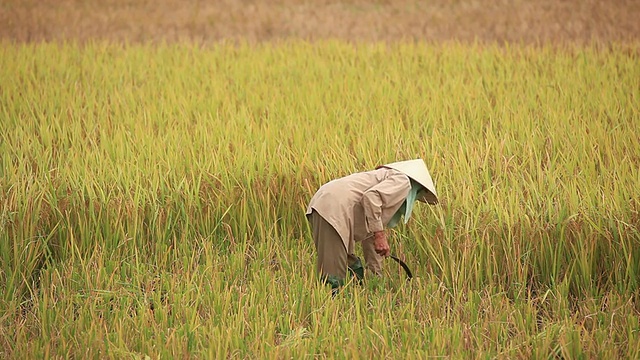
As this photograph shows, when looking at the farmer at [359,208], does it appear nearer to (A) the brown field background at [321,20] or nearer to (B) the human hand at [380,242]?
(B) the human hand at [380,242]

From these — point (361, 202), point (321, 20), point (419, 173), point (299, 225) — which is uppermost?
point (321, 20)

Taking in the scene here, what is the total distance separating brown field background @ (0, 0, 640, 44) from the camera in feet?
28.3

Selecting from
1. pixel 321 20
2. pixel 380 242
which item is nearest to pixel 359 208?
pixel 380 242

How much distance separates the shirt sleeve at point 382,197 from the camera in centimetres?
→ 291

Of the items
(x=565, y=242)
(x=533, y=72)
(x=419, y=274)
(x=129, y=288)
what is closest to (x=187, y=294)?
(x=129, y=288)

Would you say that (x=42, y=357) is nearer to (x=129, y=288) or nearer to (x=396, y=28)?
(x=129, y=288)

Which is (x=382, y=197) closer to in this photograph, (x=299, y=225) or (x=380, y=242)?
(x=380, y=242)

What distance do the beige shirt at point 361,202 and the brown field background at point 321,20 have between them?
535 centimetres

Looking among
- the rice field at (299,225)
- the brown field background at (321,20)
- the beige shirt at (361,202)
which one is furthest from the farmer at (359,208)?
the brown field background at (321,20)

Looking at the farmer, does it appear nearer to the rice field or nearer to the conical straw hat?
the conical straw hat

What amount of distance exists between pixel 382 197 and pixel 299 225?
0.74 meters

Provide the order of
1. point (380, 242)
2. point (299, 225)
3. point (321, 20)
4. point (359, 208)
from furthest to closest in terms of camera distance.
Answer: point (321, 20) < point (299, 225) < point (359, 208) < point (380, 242)

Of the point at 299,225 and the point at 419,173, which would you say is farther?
the point at 299,225

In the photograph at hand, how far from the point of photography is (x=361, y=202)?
118 inches
